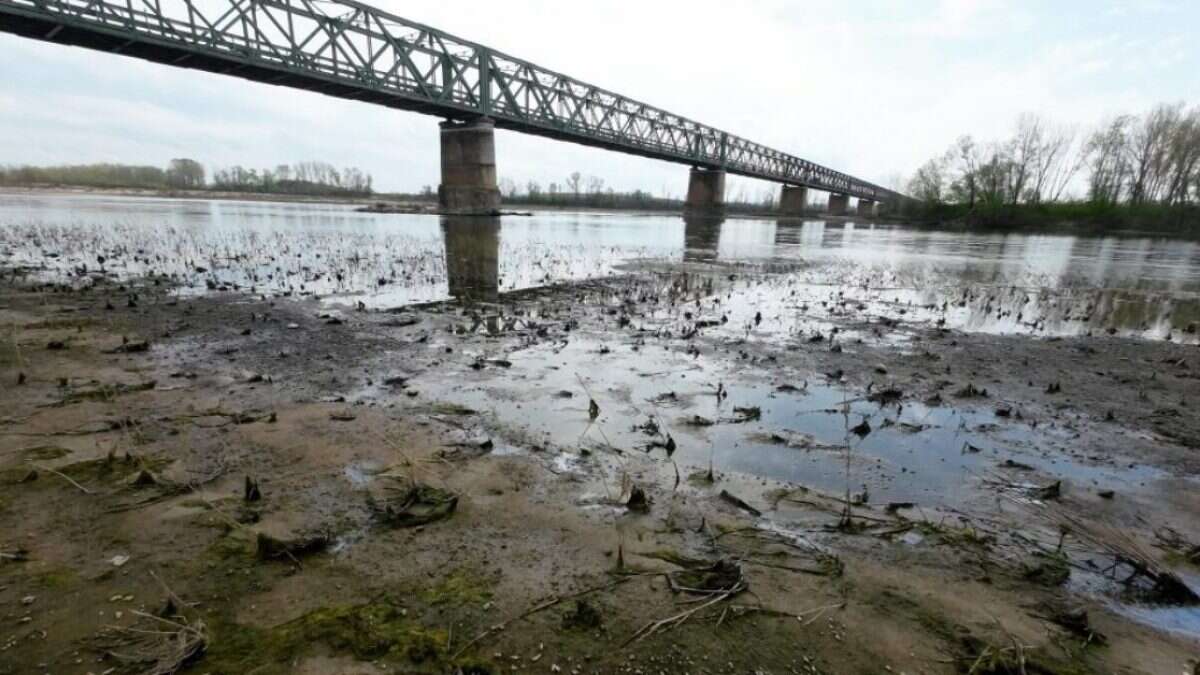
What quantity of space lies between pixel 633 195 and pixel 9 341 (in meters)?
135

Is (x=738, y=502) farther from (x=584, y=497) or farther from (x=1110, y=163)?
(x=1110, y=163)

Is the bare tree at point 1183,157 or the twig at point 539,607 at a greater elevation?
the bare tree at point 1183,157

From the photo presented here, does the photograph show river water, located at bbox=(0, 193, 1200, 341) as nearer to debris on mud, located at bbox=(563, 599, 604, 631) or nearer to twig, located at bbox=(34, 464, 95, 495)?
twig, located at bbox=(34, 464, 95, 495)

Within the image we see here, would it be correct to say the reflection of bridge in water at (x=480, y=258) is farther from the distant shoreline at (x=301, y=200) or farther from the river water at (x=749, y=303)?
the distant shoreline at (x=301, y=200)

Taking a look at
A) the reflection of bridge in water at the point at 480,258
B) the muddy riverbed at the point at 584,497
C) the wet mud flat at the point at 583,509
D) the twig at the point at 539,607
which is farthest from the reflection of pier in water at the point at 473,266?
the twig at the point at 539,607

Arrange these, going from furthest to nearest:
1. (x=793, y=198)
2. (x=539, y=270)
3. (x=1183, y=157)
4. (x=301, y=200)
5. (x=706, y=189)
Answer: (x=793, y=198)
(x=301, y=200)
(x=706, y=189)
(x=1183, y=157)
(x=539, y=270)

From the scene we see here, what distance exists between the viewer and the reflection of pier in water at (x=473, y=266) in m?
11.5

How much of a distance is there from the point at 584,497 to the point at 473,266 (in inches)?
512

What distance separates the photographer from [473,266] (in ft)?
51.4

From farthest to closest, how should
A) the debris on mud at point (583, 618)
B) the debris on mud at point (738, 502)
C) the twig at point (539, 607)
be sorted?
the debris on mud at point (738, 502) < the debris on mud at point (583, 618) < the twig at point (539, 607)

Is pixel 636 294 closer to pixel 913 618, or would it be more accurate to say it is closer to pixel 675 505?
pixel 675 505

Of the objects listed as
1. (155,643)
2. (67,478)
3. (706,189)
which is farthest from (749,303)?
(706,189)

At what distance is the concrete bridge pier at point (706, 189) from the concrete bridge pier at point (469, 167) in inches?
1614

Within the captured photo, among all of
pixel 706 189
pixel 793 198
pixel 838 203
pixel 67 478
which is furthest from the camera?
pixel 838 203
